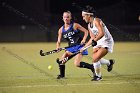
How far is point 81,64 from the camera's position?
1109 centimetres

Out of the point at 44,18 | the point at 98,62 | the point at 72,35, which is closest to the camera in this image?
the point at 98,62

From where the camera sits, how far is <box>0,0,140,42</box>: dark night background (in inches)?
1118

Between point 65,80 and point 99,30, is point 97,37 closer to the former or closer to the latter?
point 99,30

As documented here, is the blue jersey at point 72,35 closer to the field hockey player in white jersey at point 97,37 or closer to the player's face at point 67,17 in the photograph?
the player's face at point 67,17

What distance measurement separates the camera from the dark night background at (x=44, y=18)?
2841 cm

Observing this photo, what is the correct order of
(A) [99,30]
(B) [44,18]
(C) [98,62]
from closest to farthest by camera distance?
1. (A) [99,30]
2. (C) [98,62]
3. (B) [44,18]

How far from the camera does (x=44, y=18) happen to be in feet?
93.8

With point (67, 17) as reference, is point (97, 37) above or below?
below

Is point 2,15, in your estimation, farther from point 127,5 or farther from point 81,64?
point 81,64

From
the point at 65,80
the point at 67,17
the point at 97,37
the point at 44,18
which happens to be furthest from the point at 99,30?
the point at 44,18

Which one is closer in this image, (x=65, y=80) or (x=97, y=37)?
(x=97, y=37)

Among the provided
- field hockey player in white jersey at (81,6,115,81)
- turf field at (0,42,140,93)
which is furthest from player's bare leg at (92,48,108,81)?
turf field at (0,42,140,93)

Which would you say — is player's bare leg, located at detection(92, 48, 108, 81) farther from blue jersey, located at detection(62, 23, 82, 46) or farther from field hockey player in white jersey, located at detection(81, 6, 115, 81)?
blue jersey, located at detection(62, 23, 82, 46)

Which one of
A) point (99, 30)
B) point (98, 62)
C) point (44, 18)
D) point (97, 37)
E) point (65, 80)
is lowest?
point (65, 80)
